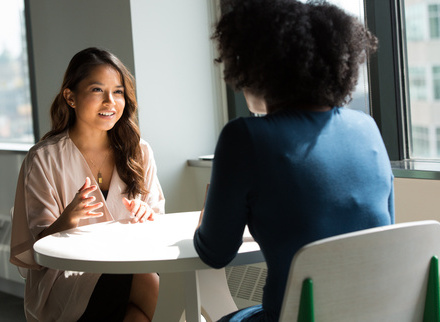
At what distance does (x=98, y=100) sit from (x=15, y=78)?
261 centimetres

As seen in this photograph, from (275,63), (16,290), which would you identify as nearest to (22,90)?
(16,290)

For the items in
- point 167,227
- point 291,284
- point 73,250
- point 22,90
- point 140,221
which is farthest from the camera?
point 22,90

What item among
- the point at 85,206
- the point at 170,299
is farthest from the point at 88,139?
the point at 170,299

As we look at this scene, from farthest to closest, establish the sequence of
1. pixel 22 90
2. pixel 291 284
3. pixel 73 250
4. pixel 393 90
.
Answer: pixel 22 90, pixel 393 90, pixel 73 250, pixel 291 284

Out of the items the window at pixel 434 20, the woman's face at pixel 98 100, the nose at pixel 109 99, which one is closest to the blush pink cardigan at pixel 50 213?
the woman's face at pixel 98 100

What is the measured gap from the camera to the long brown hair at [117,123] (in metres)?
2.50

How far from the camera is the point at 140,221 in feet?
7.34

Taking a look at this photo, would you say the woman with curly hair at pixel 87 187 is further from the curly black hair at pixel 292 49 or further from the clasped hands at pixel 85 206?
the curly black hair at pixel 292 49

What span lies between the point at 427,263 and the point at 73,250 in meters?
0.97

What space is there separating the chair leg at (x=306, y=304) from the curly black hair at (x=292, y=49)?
1.36 feet

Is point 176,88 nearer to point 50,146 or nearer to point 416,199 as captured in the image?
point 50,146

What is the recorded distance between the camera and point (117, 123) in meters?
2.64

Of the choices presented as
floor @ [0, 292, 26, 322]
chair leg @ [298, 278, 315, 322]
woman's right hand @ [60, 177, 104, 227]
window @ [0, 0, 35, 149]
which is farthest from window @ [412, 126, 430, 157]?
→ window @ [0, 0, 35, 149]

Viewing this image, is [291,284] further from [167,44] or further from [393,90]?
[167,44]
